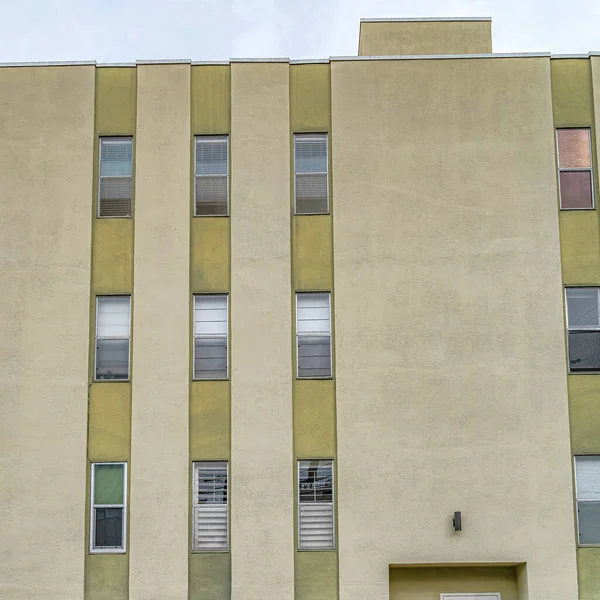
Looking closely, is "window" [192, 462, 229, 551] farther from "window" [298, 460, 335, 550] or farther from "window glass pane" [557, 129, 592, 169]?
"window glass pane" [557, 129, 592, 169]

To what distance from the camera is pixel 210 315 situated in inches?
750

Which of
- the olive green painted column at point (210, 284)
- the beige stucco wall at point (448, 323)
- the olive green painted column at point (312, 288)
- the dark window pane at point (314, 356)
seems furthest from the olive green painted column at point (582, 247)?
the olive green painted column at point (210, 284)

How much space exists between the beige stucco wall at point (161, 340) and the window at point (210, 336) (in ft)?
0.84

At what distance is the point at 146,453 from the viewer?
18.4 m

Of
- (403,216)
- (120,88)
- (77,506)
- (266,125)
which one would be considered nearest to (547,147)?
(403,216)

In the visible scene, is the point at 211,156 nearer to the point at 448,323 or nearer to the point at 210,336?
the point at 210,336

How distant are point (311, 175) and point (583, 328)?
5869 millimetres

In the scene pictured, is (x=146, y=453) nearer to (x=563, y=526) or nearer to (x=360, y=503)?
(x=360, y=503)

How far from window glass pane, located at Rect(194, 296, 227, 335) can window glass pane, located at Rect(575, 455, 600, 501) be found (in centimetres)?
694

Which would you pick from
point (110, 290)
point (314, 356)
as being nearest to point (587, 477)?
point (314, 356)

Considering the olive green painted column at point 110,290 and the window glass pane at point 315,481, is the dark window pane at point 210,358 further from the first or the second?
the window glass pane at point 315,481

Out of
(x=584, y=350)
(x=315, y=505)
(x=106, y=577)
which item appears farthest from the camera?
(x=584, y=350)

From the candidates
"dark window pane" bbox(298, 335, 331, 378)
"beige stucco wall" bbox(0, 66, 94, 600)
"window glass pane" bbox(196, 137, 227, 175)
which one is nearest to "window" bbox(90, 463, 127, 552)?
"beige stucco wall" bbox(0, 66, 94, 600)

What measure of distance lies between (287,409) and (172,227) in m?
4.09
